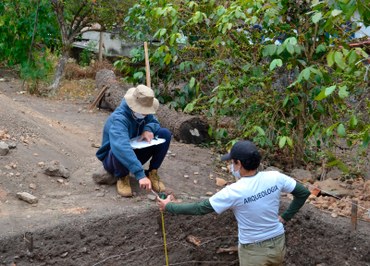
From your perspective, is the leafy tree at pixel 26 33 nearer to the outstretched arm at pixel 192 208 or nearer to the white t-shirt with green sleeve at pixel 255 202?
the outstretched arm at pixel 192 208

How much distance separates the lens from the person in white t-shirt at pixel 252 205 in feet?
11.1

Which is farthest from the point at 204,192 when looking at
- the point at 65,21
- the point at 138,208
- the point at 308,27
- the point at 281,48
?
the point at 65,21

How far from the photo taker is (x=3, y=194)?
497 centimetres

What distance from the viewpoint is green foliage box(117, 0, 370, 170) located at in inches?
216

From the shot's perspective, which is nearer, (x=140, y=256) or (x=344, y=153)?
(x=140, y=256)

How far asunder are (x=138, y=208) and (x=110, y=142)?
65cm

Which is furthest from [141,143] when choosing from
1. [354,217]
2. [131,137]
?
[354,217]

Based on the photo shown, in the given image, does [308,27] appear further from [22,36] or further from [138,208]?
[22,36]

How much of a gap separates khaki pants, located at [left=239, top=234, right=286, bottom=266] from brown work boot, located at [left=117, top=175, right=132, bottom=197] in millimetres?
1812

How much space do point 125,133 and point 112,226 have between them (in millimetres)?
804

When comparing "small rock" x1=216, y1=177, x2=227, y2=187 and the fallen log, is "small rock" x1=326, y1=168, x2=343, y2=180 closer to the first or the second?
"small rock" x1=216, y1=177, x2=227, y2=187

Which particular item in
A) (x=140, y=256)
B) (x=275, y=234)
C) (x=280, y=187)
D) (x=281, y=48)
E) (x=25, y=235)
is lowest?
(x=140, y=256)

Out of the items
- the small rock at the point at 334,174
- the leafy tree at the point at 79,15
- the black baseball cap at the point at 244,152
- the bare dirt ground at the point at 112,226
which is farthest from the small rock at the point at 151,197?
the leafy tree at the point at 79,15

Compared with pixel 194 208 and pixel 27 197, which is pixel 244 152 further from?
pixel 27 197
